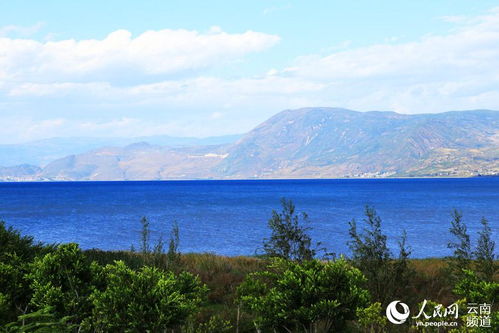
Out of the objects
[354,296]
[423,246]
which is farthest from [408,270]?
[423,246]

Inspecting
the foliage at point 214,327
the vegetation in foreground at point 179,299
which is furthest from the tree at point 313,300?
the foliage at point 214,327

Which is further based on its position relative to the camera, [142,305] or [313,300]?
[313,300]

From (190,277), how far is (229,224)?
252 feet

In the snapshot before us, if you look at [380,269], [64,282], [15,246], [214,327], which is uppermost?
[15,246]

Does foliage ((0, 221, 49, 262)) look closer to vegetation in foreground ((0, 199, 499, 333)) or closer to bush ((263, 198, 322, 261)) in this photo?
vegetation in foreground ((0, 199, 499, 333))

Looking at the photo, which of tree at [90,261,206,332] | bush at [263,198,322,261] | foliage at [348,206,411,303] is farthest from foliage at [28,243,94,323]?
foliage at [348,206,411,303]

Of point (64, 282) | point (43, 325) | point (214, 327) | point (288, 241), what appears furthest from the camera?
point (288, 241)

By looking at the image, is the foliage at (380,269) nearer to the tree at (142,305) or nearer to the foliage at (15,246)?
the tree at (142,305)

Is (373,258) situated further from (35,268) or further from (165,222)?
(165,222)

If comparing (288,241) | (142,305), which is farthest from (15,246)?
(288,241)

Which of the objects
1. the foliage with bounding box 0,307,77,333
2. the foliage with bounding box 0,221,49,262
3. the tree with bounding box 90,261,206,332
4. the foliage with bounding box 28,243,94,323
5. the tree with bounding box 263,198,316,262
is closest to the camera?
the foliage with bounding box 0,307,77,333

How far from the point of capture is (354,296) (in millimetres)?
8836

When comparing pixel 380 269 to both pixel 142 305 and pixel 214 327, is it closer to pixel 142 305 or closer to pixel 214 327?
pixel 214 327

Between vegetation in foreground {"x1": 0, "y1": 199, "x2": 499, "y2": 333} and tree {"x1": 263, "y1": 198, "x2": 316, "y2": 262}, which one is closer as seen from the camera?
vegetation in foreground {"x1": 0, "y1": 199, "x2": 499, "y2": 333}
